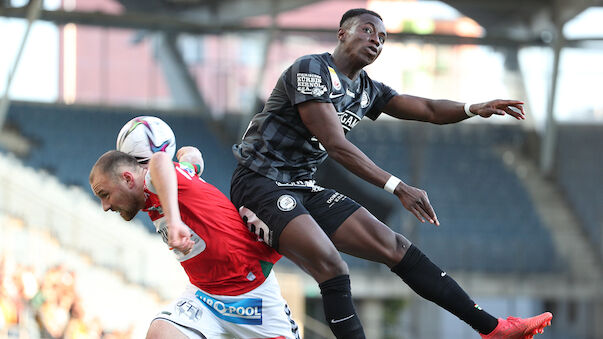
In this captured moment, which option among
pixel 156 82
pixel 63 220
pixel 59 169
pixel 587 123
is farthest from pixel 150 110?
pixel 587 123

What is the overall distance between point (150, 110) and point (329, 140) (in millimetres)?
16354

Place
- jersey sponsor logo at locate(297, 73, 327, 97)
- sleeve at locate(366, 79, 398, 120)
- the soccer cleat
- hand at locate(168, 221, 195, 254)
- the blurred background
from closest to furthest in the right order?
1. hand at locate(168, 221, 195, 254)
2. jersey sponsor logo at locate(297, 73, 327, 97)
3. the soccer cleat
4. sleeve at locate(366, 79, 398, 120)
5. the blurred background

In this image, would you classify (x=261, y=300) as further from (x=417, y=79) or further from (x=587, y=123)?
(x=587, y=123)

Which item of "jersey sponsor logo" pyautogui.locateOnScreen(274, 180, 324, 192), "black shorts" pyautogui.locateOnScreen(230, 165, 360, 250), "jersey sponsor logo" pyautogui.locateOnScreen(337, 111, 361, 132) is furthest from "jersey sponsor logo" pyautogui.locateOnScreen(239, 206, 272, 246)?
"jersey sponsor logo" pyautogui.locateOnScreen(337, 111, 361, 132)

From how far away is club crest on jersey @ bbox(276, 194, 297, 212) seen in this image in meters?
3.86

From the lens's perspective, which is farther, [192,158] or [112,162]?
[192,158]

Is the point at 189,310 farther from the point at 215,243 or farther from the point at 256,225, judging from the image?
the point at 256,225

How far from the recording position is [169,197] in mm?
3381

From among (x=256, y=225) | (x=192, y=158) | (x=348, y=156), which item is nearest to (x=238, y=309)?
(x=256, y=225)

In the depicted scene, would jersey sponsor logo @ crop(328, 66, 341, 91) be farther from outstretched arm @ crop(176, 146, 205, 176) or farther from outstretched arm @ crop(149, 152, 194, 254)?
outstretched arm @ crop(149, 152, 194, 254)

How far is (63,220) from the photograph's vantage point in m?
13.2

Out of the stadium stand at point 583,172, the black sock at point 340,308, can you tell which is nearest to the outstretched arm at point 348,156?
the black sock at point 340,308

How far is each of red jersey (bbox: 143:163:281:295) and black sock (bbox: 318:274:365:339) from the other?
423 millimetres

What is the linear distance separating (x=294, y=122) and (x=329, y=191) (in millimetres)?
430
